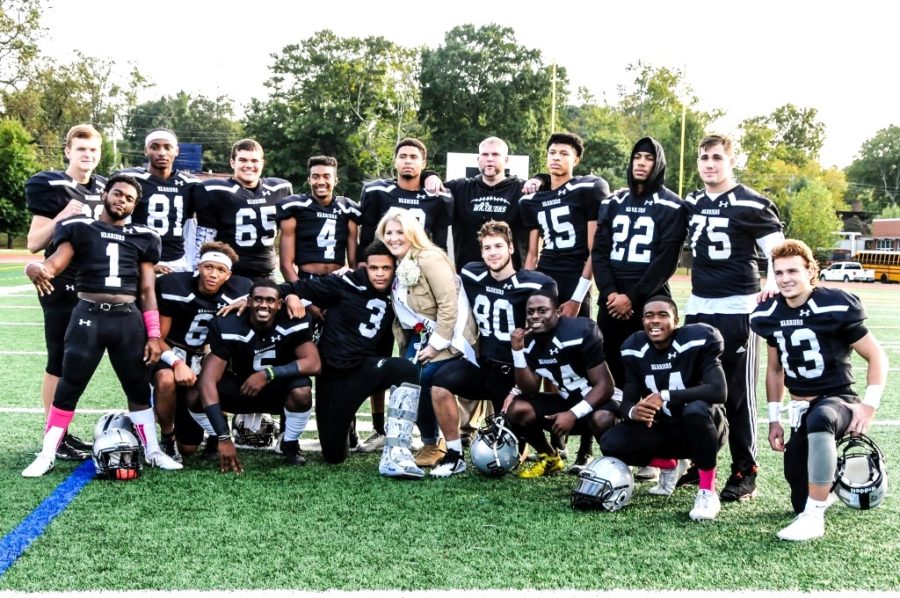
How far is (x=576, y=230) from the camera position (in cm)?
505

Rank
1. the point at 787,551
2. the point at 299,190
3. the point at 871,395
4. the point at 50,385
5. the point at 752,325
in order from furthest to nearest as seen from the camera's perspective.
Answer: the point at 299,190 → the point at 50,385 → the point at 752,325 → the point at 871,395 → the point at 787,551

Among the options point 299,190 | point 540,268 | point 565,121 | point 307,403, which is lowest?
point 307,403

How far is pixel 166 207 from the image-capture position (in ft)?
17.1

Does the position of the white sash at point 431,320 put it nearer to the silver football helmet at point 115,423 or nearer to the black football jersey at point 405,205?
the black football jersey at point 405,205

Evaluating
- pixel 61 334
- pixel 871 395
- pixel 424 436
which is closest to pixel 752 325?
pixel 871 395

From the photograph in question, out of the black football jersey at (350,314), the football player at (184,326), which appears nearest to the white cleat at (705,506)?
the black football jersey at (350,314)

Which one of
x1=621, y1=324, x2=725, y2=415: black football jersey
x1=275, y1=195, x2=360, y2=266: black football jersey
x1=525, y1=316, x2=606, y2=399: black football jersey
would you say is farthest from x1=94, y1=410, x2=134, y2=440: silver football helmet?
x1=621, y1=324, x2=725, y2=415: black football jersey

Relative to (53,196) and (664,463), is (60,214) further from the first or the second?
(664,463)

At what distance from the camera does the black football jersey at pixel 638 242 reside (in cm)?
458

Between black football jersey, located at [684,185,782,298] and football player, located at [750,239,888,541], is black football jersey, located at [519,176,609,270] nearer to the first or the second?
black football jersey, located at [684,185,782,298]

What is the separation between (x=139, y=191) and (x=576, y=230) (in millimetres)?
2580

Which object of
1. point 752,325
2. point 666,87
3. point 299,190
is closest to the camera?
point 752,325

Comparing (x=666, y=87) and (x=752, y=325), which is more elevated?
(x=666, y=87)

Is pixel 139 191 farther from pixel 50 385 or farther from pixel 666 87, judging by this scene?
pixel 666 87
